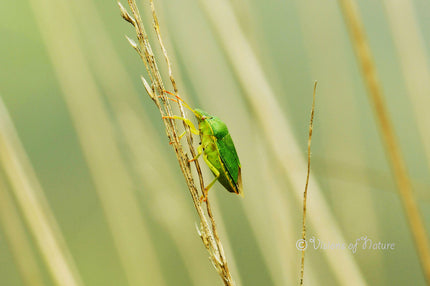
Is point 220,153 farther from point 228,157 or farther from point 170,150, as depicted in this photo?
point 170,150

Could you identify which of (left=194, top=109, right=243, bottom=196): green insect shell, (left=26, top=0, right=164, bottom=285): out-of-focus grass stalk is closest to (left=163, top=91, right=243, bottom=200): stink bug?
(left=194, top=109, right=243, bottom=196): green insect shell

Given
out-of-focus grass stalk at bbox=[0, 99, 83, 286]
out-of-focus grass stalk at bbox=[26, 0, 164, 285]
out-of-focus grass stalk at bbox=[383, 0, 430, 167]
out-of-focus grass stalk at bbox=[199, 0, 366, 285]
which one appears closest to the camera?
out-of-focus grass stalk at bbox=[0, 99, 83, 286]

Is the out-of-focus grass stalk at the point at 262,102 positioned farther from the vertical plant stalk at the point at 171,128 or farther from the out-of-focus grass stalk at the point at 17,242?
the out-of-focus grass stalk at the point at 17,242

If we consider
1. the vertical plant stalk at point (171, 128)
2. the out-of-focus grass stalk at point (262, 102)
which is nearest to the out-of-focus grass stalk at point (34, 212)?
the vertical plant stalk at point (171, 128)

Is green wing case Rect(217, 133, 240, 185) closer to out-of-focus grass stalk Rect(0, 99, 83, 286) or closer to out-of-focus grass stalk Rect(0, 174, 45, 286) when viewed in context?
out-of-focus grass stalk Rect(0, 99, 83, 286)

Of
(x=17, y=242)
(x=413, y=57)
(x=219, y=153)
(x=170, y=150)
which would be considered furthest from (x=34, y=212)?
(x=170, y=150)

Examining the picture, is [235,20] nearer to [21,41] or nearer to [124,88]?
[124,88]

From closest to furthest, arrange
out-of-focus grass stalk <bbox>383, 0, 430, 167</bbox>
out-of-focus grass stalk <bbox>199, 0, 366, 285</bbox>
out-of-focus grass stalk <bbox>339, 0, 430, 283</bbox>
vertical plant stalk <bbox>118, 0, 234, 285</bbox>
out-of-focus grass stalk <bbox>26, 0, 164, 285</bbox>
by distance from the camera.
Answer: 1. out-of-focus grass stalk <bbox>339, 0, 430, 283</bbox>
2. vertical plant stalk <bbox>118, 0, 234, 285</bbox>
3. out-of-focus grass stalk <bbox>199, 0, 366, 285</bbox>
4. out-of-focus grass stalk <bbox>383, 0, 430, 167</bbox>
5. out-of-focus grass stalk <bbox>26, 0, 164, 285</bbox>
